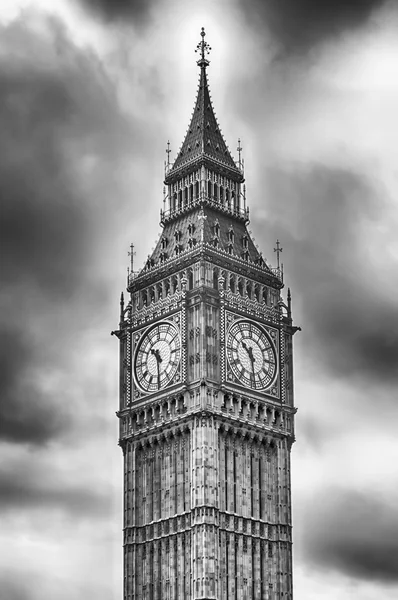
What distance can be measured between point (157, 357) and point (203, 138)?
70.0 ft

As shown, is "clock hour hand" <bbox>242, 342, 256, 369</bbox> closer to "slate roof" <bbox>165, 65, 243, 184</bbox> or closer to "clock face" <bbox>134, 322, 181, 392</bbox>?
"clock face" <bbox>134, 322, 181, 392</bbox>

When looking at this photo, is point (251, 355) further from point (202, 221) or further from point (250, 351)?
point (202, 221)

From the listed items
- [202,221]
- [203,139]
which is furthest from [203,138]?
[202,221]

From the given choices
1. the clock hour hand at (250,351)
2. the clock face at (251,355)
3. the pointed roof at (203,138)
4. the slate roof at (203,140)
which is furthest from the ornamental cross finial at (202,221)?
the clock hour hand at (250,351)

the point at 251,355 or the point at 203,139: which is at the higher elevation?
the point at 203,139

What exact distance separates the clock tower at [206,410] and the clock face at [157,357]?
12 cm

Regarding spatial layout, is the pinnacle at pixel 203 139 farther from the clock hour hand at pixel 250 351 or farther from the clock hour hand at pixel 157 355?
the clock hour hand at pixel 250 351

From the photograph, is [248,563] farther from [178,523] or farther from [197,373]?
[197,373]

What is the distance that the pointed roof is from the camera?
14238 cm

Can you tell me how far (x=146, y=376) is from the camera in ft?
443

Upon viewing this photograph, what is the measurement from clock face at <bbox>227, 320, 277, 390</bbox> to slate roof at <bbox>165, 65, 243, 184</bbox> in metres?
16.3

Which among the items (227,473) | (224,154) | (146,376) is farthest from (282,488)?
(224,154)

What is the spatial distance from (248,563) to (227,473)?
746 centimetres

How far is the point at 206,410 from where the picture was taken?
422 feet
